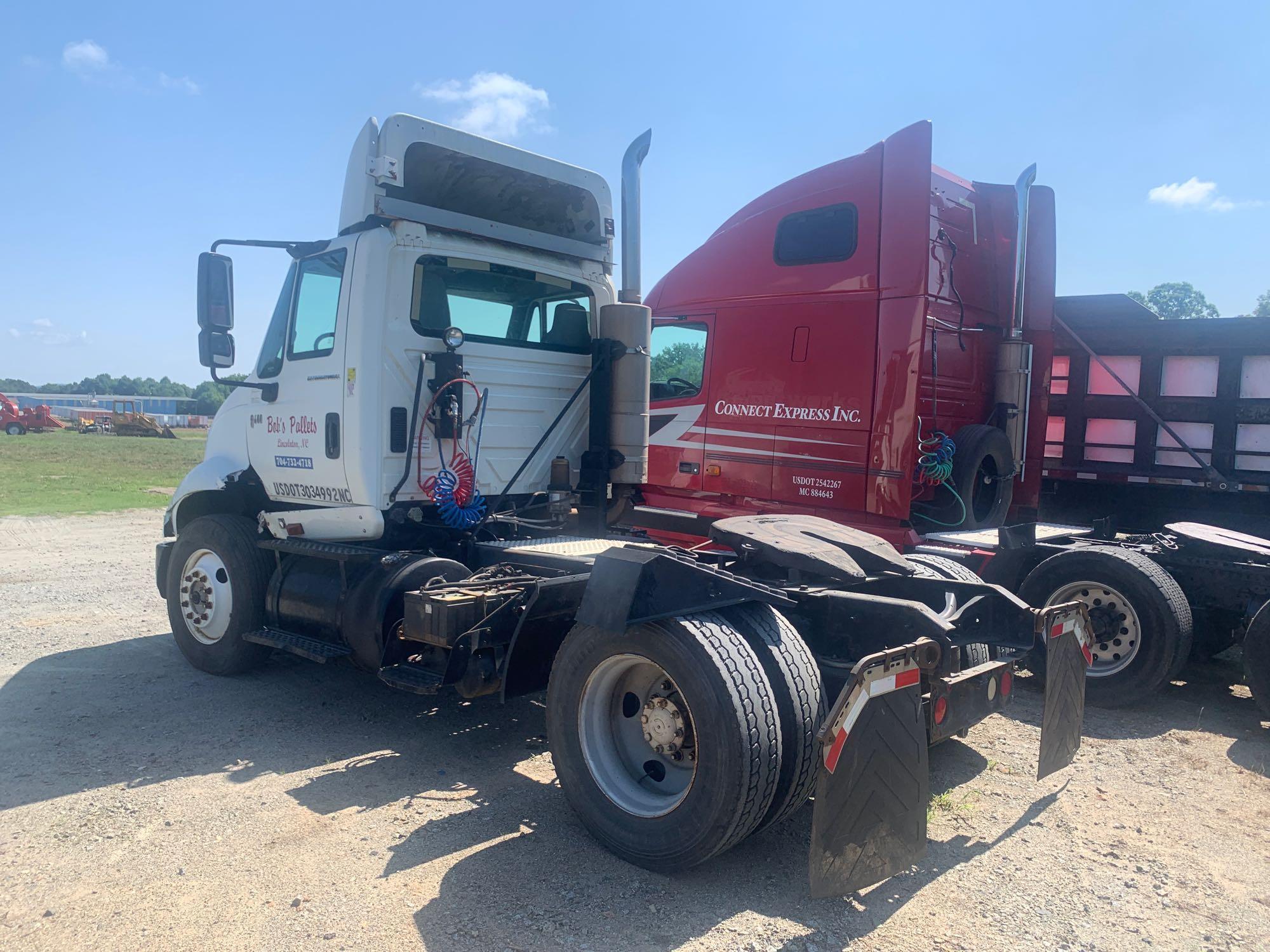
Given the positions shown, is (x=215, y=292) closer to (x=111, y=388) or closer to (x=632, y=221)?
(x=632, y=221)

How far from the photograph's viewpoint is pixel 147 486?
779 inches

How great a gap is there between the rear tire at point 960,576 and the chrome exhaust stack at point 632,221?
2.78 m

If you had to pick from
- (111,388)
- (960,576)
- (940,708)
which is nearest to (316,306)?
(960,576)

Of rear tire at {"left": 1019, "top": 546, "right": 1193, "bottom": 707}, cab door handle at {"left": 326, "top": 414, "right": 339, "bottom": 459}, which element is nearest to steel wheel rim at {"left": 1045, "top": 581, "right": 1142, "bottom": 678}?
rear tire at {"left": 1019, "top": 546, "right": 1193, "bottom": 707}

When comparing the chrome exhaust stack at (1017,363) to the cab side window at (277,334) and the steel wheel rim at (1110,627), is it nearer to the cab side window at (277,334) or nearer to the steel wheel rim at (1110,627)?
the steel wheel rim at (1110,627)

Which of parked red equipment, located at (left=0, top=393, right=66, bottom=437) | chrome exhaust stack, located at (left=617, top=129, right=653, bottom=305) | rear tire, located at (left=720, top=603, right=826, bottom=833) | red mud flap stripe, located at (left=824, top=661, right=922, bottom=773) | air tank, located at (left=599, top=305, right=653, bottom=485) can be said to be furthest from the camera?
parked red equipment, located at (left=0, top=393, right=66, bottom=437)

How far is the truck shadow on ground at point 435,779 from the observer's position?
3047 millimetres

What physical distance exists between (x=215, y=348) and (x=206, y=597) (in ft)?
5.51

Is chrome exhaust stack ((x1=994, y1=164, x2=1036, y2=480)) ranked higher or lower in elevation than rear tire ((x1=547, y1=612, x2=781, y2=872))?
higher

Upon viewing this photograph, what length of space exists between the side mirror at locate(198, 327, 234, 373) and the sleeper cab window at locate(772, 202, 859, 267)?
14.1 ft

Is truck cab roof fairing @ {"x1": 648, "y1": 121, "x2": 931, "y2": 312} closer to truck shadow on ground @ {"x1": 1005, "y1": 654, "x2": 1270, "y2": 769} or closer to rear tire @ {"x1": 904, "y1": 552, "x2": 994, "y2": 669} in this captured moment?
rear tire @ {"x1": 904, "y1": 552, "x2": 994, "y2": 669}

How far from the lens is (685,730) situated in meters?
3.47

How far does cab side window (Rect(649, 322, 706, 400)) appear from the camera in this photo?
7945mm

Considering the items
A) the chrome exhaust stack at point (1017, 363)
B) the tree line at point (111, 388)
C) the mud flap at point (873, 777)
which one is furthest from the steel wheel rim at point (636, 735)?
the tree line at point (111, 388)
